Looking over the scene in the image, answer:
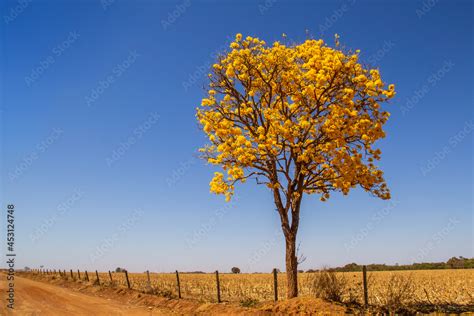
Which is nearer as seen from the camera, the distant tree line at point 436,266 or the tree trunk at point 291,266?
the tree trunk at point 291,266

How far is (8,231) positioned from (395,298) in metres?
20.3

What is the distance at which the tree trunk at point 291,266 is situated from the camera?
20.0m

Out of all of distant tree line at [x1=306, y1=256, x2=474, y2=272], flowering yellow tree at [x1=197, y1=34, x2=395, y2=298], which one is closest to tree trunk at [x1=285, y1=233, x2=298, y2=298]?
flowering yellow tree at [x1=197, y1=34, x2=395, y2=298]

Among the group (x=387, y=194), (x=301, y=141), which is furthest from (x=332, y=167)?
(x=387, y=194)

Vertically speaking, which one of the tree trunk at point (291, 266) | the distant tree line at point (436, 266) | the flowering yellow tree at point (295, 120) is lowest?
the distant tree line at point (436, 266)

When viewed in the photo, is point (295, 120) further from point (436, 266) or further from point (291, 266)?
point (436, 266)

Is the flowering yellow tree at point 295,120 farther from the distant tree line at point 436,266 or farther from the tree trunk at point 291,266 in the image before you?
the distant tree line at point 436,266

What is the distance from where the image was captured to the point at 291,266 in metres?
20.3

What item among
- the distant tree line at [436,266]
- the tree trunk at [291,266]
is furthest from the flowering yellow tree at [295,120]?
the distant tree line at [436,266]

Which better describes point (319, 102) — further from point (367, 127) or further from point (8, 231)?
point (8, 231)

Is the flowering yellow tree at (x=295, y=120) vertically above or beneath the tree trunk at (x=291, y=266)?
above

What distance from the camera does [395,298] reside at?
17.0 m

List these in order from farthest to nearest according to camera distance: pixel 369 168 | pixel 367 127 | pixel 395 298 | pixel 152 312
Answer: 1. pixel 152 312
2. pixel 369 168
3. pixel 367 127
4. pixel 395 298

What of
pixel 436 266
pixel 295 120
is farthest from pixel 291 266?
pixel 436 266
